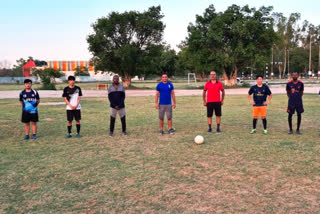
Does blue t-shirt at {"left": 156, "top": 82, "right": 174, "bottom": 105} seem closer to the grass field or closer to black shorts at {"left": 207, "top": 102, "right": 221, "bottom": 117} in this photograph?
the grass field

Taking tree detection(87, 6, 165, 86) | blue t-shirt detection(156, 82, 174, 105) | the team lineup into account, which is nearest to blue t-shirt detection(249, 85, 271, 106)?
the team lineup

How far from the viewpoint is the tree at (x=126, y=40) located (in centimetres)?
3716

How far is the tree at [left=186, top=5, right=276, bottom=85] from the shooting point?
34969 millimetres

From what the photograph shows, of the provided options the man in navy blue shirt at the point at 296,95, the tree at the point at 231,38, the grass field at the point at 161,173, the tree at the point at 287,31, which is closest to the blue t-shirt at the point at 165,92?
the grass field at the point at 161,173

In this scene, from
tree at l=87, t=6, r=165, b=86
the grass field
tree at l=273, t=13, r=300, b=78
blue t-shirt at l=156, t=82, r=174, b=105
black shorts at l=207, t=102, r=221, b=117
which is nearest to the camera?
the grass field

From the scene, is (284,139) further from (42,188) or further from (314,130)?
(42,188)

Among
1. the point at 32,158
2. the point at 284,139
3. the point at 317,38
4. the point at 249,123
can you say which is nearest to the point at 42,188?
the point at 32,158

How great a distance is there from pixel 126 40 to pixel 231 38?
1320cm

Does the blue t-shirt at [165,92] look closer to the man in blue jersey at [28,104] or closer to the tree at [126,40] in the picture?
the man in blue jersey at [28,104]

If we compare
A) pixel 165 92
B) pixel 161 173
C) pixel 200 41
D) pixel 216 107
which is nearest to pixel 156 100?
pixel 165 92

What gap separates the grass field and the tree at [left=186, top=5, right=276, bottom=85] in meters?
27.5

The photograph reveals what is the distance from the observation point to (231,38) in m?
37.1

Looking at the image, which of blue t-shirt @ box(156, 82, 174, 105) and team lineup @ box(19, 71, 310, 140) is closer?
team lineup @ box(19, 71, 310, 140)

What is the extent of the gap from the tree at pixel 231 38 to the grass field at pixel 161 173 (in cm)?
2748
